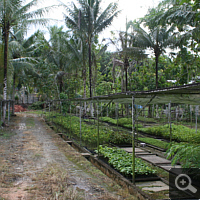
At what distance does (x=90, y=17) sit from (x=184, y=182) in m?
15.0

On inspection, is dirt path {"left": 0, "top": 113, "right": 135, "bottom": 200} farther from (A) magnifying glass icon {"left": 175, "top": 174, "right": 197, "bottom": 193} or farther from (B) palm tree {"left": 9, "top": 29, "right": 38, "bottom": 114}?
(B) palm tree {"left": 9, "top": 29, "right": 38, "bottom": 114}

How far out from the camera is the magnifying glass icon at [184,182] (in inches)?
193

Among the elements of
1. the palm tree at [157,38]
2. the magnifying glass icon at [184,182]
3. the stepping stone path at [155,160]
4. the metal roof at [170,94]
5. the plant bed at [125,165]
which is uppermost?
the palm tree at [157,38]

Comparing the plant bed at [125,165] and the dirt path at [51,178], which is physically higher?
the plant bed at [125,165]

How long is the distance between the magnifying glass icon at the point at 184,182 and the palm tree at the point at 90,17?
14259mm

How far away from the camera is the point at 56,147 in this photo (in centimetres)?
909

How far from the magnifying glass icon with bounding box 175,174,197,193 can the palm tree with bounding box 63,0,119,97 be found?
1426 centimetres

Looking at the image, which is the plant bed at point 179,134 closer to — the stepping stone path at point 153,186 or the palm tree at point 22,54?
the stepping stone path at point 153,186

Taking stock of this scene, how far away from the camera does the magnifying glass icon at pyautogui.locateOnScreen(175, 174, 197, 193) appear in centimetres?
491

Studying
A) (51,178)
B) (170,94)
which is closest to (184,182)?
(170,94)

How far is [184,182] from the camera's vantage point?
525 centimetres

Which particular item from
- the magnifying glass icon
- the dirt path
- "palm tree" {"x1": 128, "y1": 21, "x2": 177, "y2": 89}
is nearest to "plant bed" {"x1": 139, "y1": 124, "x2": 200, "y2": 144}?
the magnifying glass icon

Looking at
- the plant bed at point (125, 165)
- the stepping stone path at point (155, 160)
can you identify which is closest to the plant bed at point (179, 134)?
the stepping stone path at point (155, 160)

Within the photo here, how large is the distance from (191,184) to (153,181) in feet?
2.70
